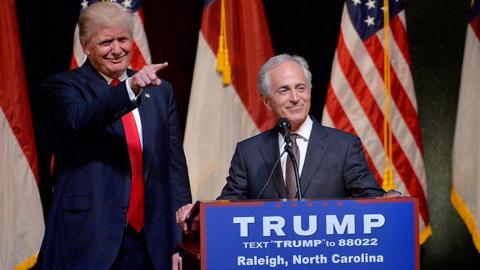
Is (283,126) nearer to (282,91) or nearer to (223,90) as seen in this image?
(282,91)

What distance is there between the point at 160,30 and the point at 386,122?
1377 millimetres

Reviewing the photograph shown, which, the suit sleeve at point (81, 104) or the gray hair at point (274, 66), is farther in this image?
the gray hair at point (274, 66)

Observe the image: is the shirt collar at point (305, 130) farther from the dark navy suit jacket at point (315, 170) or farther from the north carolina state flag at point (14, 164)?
the north carolina state flag at point (14, 164)

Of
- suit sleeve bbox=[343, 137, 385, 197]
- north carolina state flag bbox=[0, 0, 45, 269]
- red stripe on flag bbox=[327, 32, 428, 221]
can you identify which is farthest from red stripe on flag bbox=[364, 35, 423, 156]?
north carolina state flag bbox=[0, 0, 45, 269]

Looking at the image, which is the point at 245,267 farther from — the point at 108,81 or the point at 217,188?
the point at 217,188

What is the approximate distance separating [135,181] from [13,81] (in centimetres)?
155

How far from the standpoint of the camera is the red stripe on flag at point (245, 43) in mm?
3895

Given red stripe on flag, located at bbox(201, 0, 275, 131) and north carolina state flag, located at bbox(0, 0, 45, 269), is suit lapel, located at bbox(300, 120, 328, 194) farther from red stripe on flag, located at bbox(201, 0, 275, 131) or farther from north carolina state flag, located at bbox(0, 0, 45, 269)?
north carolina state flag, located at bbox(0, 0, 45, 269)

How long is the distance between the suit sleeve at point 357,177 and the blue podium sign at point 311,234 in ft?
1.59

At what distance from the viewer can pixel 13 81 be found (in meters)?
3.63

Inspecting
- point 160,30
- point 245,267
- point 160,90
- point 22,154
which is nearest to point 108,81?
point 160,90

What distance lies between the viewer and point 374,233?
5.91ft

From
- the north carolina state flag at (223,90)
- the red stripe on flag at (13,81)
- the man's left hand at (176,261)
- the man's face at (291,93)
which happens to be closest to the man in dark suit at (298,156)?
the man's face at (291,93)

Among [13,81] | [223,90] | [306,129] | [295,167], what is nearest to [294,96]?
[306,129]
